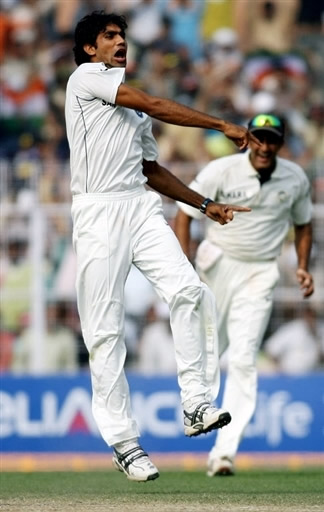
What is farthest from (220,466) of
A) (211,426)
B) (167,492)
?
(211,426)

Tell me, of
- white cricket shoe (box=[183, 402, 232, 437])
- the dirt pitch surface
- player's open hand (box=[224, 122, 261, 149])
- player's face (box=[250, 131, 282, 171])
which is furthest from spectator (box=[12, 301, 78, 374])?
A: player's open hand (box=[224, 122, 261, 149])

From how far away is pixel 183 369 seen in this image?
6215 mm

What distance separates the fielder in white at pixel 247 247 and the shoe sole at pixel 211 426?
241cm

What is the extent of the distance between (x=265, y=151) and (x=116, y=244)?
2463 mm

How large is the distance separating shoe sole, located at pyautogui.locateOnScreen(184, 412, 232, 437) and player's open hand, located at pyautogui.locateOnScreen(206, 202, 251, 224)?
103cm

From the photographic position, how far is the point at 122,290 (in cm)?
643

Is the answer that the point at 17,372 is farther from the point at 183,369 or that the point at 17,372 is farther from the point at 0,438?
the point at 183,369

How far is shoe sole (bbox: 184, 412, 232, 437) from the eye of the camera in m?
5.91

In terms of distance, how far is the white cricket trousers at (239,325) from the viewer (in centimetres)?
843

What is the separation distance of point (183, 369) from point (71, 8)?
11022 mm

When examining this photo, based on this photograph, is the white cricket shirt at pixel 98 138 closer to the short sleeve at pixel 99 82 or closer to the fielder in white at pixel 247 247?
the short sleeve at pixel 99 82

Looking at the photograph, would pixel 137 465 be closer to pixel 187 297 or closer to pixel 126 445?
pixel 126 445

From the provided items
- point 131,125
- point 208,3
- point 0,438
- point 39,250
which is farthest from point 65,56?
point 131,125

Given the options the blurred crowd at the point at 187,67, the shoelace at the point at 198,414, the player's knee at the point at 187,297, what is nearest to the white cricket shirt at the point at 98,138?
the player's knee at the point at 187,297
